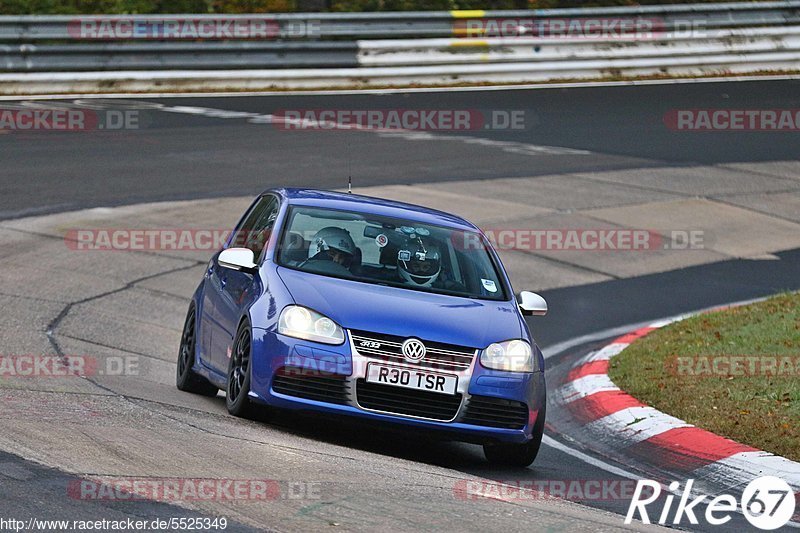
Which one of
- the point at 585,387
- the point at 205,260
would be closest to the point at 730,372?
the point at 585,387

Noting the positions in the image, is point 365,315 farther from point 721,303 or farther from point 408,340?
Result: point 721,303

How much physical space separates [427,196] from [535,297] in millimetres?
8638

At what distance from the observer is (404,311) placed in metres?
7.84

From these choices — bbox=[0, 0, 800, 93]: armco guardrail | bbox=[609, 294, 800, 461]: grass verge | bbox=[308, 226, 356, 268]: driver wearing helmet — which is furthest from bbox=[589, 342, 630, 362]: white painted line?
bbox=[0, 0, 800, 93]: armco guardrail

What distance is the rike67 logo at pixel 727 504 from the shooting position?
682 centimetres

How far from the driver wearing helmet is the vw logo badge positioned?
1105 millimetres

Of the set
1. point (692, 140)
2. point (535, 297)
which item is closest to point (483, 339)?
point (535, 297)

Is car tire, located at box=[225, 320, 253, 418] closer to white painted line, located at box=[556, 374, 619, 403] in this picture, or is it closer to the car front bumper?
the car front bumper

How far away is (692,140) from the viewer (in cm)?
2328

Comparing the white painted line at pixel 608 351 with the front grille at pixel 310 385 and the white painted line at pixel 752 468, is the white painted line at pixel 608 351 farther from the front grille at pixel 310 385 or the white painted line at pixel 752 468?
the front grille at pixel 310 385

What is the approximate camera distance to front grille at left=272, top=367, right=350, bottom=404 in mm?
7574

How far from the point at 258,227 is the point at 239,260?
85cm

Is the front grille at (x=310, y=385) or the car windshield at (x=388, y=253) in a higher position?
the car windshield at (x=388, y=253)

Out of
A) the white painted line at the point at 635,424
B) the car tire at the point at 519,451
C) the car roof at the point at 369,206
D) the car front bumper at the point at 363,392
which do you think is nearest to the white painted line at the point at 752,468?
the white painted line at the point at 635,424
